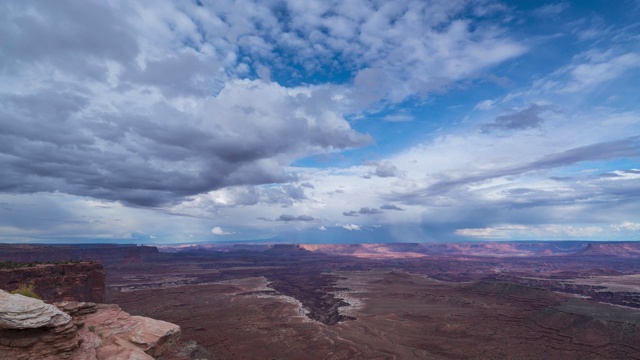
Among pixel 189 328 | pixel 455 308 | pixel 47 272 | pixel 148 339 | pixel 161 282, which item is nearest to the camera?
pixel 148 339

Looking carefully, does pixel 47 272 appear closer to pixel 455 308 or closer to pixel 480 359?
pixel 480 359

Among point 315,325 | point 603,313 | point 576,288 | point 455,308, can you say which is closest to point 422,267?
point 576,288

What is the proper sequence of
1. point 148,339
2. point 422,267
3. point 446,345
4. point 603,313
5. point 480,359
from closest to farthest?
point 148,339 → point 480,359 → point 446,345 → point 603,313 → point 422,267

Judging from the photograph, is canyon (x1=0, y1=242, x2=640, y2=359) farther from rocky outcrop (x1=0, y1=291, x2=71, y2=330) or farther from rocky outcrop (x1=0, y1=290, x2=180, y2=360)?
rocky outcrop (x1=0, y1=291, x2=71, y2=330)

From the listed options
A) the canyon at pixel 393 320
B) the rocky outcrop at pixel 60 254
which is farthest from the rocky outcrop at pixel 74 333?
the rocky outcrop at pixel 60 254

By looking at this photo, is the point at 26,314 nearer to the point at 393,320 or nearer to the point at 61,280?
the point at 61,280
